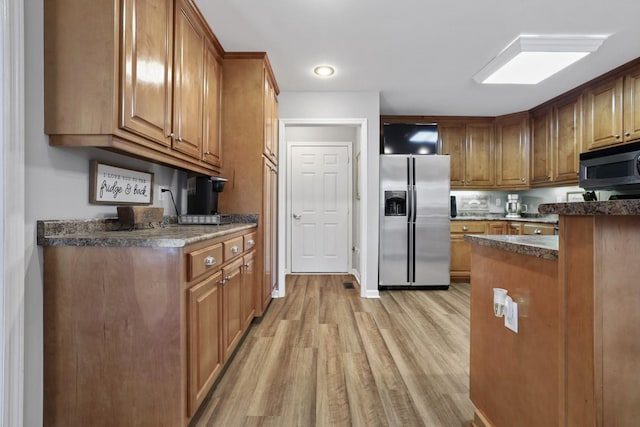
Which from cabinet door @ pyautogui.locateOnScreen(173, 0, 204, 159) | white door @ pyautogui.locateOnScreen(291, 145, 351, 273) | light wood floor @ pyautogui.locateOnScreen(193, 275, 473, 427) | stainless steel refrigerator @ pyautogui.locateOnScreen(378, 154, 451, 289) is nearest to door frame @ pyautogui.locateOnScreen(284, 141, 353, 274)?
white door @ pyautogui.locateOnScreen(291, 145, 351, 273)

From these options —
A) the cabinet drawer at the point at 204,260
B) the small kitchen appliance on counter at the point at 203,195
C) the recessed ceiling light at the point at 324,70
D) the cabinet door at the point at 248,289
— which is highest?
the recessed ceiling light at the point at 324,70

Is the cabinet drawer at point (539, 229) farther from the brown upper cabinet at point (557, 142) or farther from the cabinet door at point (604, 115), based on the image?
the cabinet door at point (604, 115)

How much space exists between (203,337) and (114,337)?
366mm

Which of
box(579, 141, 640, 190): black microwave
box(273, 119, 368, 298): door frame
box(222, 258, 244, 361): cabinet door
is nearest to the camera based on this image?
box(222, 258, 244, 361): cabinet door

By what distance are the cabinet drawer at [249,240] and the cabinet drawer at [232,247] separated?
114 mm

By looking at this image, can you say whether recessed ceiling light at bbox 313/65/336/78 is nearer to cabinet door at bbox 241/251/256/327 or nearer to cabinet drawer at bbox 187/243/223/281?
cabinet door at bbox 241/251/256/327

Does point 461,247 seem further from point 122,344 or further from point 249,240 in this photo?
point 122,344

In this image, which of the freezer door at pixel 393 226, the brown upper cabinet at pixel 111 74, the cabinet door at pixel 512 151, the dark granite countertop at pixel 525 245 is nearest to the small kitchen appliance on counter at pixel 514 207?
the cabinet door at pixel 512 151

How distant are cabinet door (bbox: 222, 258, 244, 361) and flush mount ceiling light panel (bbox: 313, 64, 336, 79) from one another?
196 centimetres

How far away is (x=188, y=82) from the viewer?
1.91m

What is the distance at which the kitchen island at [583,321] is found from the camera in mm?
690

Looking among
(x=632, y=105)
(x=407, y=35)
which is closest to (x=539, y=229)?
(x=632, y=105)

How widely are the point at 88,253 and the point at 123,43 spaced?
0.90 meters

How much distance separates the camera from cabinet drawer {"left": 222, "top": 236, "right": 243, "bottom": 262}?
1757mm
